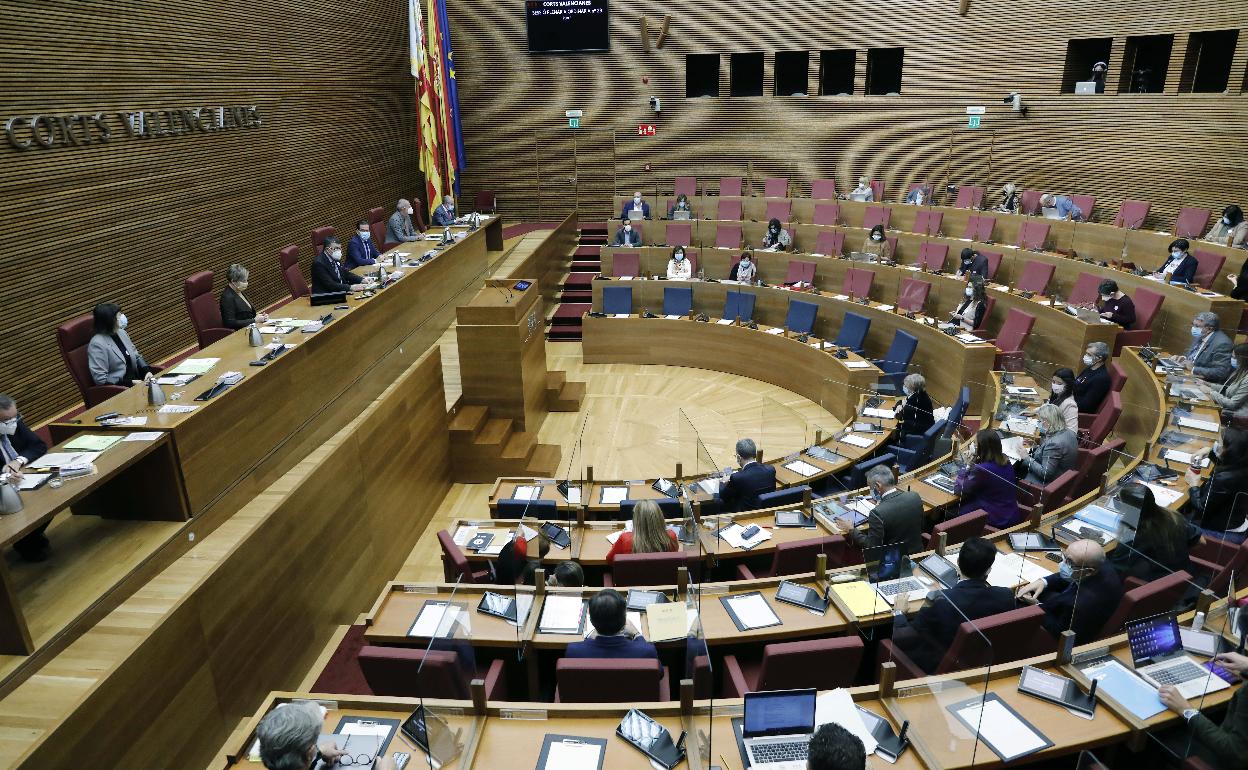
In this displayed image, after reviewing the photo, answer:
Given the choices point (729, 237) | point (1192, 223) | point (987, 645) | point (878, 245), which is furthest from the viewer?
point (729, 237)

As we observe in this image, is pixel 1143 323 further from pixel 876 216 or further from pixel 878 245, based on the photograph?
pixel 876 216

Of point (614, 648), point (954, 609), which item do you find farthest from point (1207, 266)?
point (614, 648)

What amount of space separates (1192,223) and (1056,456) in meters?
5.82

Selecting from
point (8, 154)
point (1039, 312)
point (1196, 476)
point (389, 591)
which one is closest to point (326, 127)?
point (8, 154)

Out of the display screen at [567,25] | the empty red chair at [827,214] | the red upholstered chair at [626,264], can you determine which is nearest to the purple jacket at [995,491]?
the red upholstered chair at [626,264]

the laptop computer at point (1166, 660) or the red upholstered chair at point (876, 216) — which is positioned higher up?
the red upholstered chair at point (876, 216)

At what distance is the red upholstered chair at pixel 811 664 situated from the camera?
3.12 m

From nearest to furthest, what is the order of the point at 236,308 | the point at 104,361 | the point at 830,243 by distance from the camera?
the point at 104,361, the point at 236,308, the point at 830,243

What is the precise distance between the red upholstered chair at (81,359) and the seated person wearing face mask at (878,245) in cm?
825

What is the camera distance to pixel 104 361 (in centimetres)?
505

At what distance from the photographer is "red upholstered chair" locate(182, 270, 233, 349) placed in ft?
20.3

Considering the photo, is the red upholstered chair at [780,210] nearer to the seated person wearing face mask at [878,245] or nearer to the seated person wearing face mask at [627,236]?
the seated person wearing face mask at [878,245]

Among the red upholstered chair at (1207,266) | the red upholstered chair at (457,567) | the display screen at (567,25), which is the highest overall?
the display screen at (567,25)

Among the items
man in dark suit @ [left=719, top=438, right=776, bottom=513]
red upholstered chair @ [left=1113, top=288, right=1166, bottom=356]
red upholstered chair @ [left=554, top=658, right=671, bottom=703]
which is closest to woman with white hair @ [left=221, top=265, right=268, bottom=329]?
man in dark suit @ [left=719, top=438, right=776, bottom=513]
